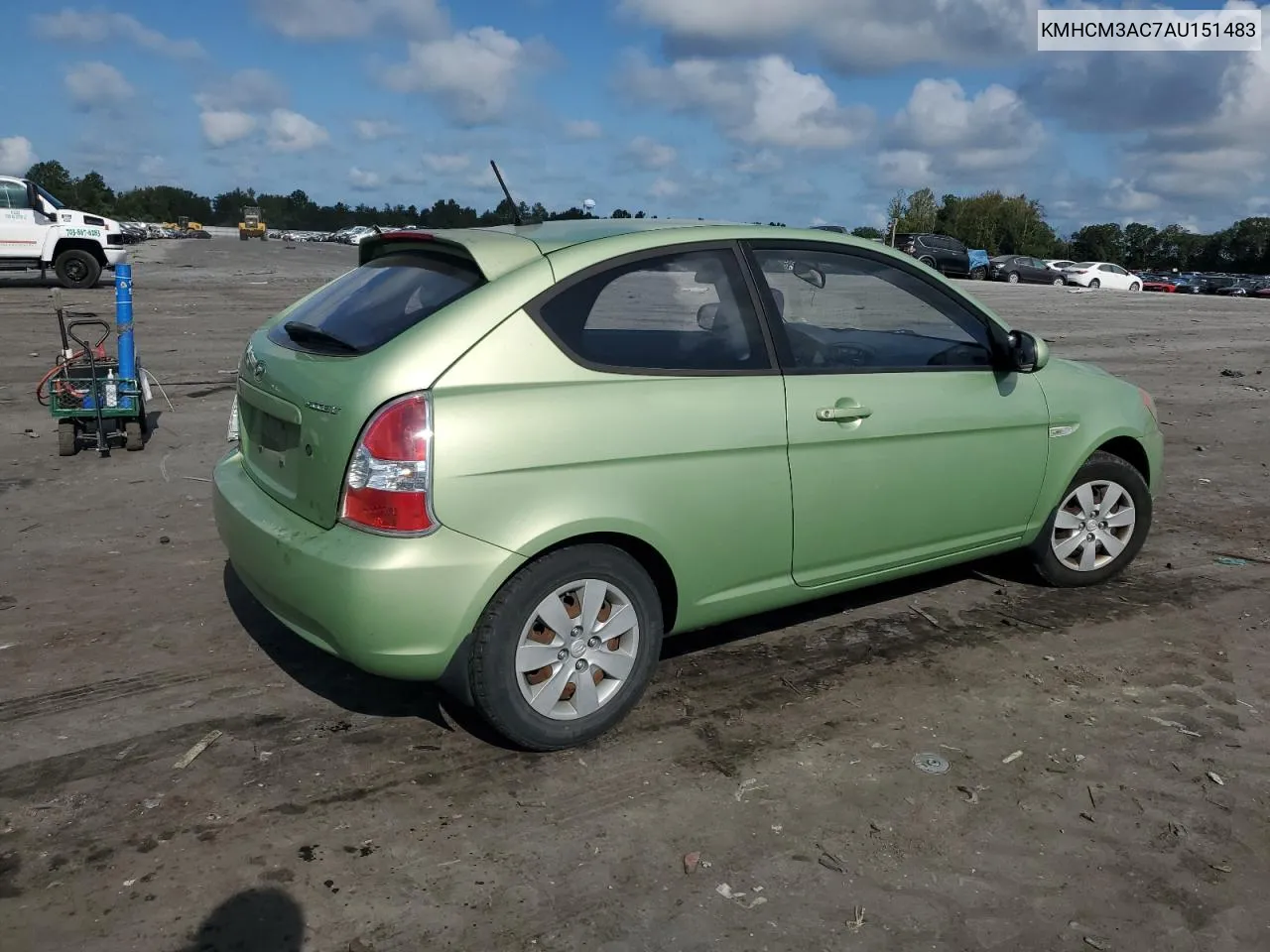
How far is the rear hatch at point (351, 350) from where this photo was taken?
3.21m

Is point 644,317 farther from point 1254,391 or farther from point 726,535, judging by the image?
point 1254,391

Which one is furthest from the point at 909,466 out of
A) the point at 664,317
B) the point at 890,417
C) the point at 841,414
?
the point at 664,317

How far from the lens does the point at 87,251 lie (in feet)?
68.7

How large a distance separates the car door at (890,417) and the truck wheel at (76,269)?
66.9 ft

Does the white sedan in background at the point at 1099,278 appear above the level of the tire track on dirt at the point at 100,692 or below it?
above

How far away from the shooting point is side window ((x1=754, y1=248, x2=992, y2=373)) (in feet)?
13.1

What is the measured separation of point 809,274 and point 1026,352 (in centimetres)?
106

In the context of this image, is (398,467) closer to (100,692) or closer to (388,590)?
(388,590)

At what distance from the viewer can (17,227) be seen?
20.3 metres

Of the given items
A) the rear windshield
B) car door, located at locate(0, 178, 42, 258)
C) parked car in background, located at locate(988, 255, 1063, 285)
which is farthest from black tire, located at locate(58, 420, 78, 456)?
parked car in background, located at locate(988, 255, 1063, 285)

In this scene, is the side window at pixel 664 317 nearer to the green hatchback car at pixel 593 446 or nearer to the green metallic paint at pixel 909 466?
the green hatchback car at pixel 593 446

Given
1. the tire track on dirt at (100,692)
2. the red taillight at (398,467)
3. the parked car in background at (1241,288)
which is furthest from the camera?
the parked car in background at (1241,288)

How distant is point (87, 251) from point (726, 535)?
21.1m

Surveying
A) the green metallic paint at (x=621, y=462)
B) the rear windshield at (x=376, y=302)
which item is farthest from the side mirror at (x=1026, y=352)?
the rear windshield at (x=376, y=302)
